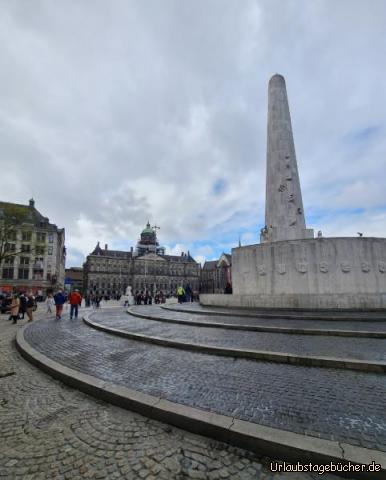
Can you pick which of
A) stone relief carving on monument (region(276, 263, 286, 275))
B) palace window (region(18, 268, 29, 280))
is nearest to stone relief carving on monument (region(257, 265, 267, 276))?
stone relief carving on monument (region(276, 263, 286, 275))

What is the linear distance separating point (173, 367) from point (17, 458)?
2903mm

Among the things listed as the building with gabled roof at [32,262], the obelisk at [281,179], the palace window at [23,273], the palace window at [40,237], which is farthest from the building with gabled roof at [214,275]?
the obelisk at [281,179]

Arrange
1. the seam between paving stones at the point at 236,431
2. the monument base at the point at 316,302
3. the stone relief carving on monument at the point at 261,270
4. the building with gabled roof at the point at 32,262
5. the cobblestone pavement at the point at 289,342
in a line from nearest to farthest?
the seam between paving stones at the point at 236,431, the cobblestone pavement at the point at 289,342, the monument base at the point at 316,302, the stone relief carving on monument at the point at 261,270, the building with gabled roof at the point at 32,262

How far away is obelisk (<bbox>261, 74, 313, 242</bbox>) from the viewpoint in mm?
15633

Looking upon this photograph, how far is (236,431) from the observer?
2770 millimetres

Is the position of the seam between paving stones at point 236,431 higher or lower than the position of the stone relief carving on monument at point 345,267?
lower

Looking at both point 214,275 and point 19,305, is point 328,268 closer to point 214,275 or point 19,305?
point 19,305

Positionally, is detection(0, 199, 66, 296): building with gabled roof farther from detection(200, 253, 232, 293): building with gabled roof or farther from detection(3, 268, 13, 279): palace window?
detection(200, 253, 232, 293): building with gabled roof

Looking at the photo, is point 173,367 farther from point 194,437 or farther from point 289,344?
point 289,344

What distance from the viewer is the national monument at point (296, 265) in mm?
12352

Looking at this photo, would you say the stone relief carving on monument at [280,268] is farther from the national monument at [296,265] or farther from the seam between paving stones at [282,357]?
the seam between paving stones at [282,357]

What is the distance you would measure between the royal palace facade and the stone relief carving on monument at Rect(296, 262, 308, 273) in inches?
3457

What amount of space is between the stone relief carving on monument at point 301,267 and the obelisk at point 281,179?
2.65m

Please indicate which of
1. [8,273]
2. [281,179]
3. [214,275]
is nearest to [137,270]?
[214,275]
